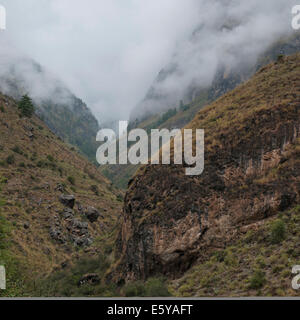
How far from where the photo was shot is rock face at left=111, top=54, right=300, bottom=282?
2097 cm

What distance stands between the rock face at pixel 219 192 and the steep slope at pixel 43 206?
870 cm

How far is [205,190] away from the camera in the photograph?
23156mm

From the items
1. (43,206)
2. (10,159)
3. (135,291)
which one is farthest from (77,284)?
(10,159)

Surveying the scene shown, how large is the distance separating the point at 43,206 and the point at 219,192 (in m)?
36.5

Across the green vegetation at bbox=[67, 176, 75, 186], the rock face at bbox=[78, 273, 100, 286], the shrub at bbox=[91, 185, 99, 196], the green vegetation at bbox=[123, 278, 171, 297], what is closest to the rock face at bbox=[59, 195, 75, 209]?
the green vegetation at bbox=[67, 176, 75, 186]

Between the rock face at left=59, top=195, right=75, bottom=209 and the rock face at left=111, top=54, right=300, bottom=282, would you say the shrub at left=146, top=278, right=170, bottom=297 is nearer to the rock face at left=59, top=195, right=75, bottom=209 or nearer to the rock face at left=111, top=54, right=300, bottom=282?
the rock face at left=111, top=54, right=300, bottom=282

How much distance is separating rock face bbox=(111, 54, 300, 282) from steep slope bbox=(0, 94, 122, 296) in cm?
870

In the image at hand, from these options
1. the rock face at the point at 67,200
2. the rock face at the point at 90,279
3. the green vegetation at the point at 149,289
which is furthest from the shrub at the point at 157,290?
the rock face at the point at 67,200

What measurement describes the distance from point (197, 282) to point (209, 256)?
2.68 m

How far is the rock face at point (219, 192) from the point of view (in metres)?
21.0

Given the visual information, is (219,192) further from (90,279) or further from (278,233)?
(90,279)

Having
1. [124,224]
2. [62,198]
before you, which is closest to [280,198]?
[124,224]

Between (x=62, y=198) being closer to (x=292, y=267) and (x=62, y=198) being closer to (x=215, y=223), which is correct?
(x=215, y=223)

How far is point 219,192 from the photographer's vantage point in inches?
901
